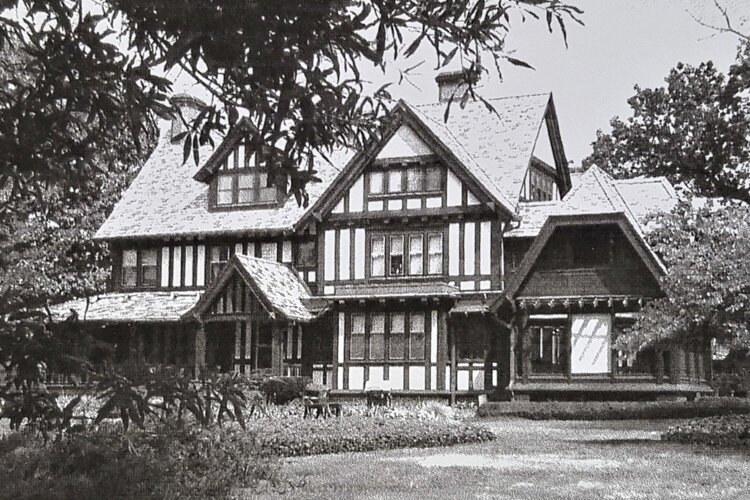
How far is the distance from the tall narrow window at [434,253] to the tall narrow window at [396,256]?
37.2 inches

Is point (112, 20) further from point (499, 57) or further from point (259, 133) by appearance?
Result: point (499, 57)

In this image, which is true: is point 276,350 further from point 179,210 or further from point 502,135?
point 502,135

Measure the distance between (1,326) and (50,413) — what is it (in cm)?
70

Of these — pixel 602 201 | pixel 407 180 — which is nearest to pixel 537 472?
pixel 602 201

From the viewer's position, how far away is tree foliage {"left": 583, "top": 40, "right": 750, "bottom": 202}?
45438 mm

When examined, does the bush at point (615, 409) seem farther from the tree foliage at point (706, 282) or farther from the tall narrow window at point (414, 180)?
the tall narrow window at point (414, 180)

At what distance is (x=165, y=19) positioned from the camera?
668 cm

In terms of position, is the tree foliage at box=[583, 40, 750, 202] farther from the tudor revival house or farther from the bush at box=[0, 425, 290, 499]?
the bush at box=[0, 425, 290, 499]

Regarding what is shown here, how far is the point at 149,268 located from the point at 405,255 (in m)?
10.3

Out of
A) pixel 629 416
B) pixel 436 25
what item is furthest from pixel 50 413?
pixel 629 416

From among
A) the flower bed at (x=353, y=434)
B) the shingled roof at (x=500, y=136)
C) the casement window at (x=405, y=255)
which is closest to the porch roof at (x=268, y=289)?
the casement window at (x=405, y=255)

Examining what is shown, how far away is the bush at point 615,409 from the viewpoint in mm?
27734

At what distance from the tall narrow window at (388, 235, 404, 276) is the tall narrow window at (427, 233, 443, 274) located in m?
0.95

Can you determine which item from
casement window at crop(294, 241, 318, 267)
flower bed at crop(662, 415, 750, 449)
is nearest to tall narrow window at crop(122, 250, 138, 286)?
casement window at crop(294, 241, 318, 267)
